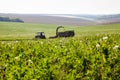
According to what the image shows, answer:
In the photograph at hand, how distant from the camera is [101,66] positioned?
10.8 meters

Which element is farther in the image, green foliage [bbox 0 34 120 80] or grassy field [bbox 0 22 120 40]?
grassy field [bbox 0 22 120 40]

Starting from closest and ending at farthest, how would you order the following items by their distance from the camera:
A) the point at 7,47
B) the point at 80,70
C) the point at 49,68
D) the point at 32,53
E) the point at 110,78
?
the point at 110,78
the point at 49,68
the point at 80,70
the point at 32,53
the point at 7,47

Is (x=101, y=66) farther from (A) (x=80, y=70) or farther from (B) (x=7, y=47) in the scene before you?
(B) (x=7, y=47)

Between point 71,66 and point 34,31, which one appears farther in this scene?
point 34,31

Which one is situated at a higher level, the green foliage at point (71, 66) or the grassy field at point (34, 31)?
the green foliage at point (71, 66)

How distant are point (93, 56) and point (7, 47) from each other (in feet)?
23.5

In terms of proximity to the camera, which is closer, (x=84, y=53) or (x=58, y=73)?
(x=58, y=73)

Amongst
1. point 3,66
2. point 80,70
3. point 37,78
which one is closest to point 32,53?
point 3,66

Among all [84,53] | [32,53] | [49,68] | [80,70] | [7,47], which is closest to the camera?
[49,68]

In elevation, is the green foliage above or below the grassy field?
above

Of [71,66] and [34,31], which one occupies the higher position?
[71,66]

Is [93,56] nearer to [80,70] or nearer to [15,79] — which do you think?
[80,70]

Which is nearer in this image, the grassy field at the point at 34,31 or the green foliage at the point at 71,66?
the green foliage at the point at 71,66

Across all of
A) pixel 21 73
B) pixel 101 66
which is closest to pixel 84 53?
pixel 101 66
